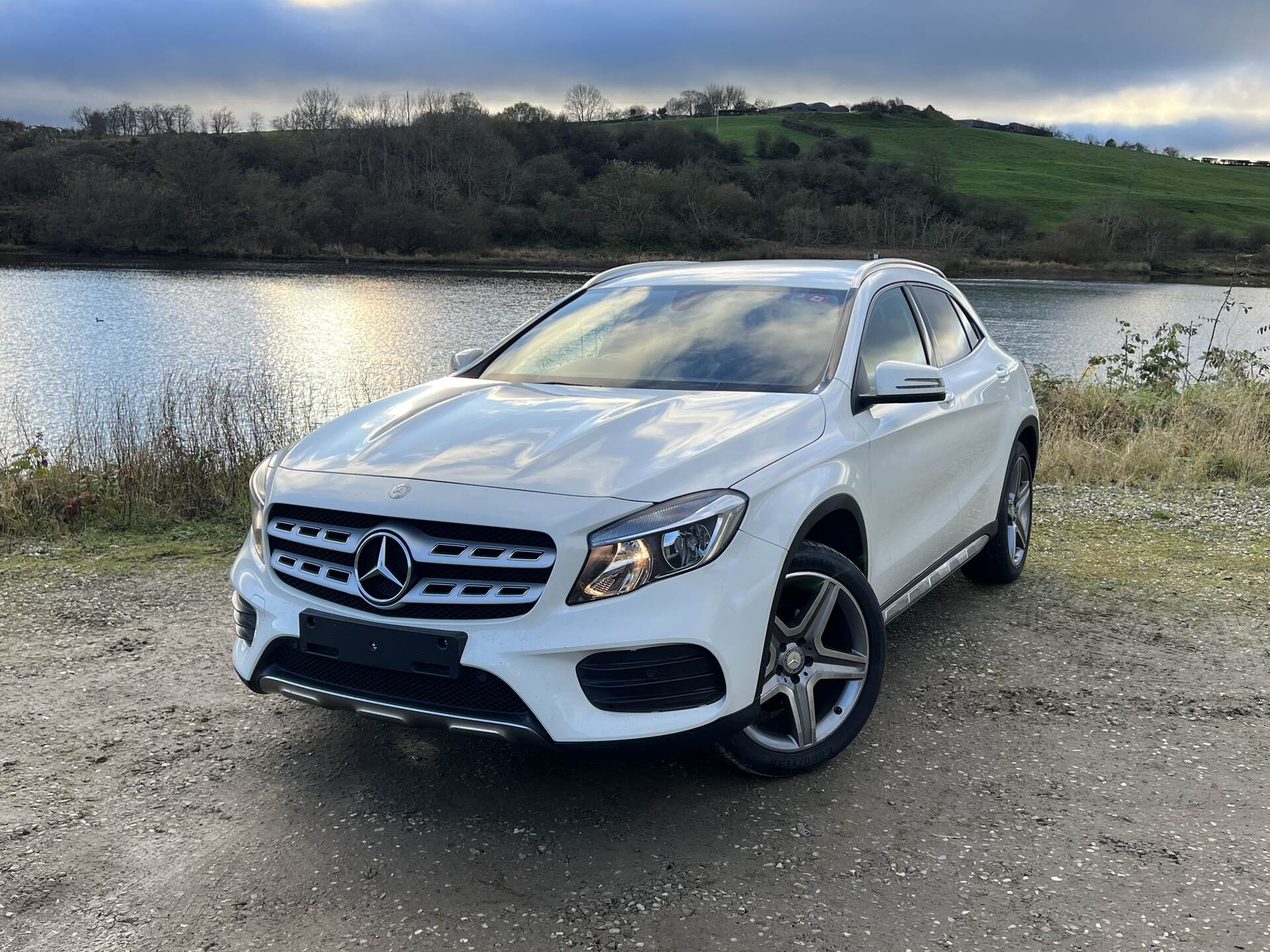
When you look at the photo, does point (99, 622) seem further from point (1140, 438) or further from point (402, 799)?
point (1140, 438)

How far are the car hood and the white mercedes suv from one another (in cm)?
1

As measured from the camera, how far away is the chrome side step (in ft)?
13.3

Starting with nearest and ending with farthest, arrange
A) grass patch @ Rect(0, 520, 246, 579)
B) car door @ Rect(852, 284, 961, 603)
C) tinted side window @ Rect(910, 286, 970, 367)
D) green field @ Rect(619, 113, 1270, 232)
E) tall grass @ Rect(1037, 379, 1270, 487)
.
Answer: car door @ Rect(852, 284, 961, 603), tinted side window @ Rect(910, 286, 970, 367), grass patch @ Rect(0, 520, 246, 579), tall grass @ Rect(1037, 379, 1270, 487), green field @ Rect(619, 113, 1270, 232)

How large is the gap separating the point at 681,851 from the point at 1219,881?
1539 millimetres

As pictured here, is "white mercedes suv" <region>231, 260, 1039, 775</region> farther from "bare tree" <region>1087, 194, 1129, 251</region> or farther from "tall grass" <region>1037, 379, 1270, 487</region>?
"bare tree" <region>1087, 194, 1129, 251</region>

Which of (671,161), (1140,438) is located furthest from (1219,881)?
(671,161)

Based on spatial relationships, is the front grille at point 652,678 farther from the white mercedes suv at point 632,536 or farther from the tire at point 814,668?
A: the tire at point 814,668

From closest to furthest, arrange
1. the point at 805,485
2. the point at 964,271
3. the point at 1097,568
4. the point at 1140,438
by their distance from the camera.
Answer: the point at 805,485 < the point at 1097,568 < the point at 1140,438 < the point at 964,271

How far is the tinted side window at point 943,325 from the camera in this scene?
4957 millimetres

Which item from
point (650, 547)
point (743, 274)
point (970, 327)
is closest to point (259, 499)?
point (650, 547)

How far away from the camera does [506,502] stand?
9.55 feet

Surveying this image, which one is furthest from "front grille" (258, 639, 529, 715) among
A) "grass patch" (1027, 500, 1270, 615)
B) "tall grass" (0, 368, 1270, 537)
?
"tall grass" (0, 368, 1270, 537)

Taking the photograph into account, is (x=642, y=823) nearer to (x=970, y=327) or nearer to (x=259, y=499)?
(x=259, y=499)

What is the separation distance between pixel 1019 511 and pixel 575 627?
157 inches
